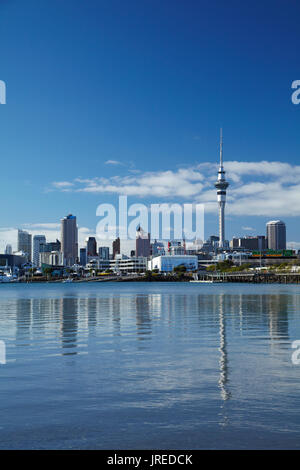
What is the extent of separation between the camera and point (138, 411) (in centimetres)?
1168

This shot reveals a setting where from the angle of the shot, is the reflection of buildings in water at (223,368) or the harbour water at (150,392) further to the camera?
the reflection of buildings in water at (223,368)

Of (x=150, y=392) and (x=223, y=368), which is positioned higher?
(x=150, y=392)

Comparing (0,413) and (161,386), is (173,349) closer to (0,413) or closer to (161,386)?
(161,386)

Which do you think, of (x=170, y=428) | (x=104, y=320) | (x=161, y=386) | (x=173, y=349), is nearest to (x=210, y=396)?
(x=161, y=386)

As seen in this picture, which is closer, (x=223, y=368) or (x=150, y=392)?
(x=150, y=392)

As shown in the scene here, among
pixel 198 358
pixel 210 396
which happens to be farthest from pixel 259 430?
pixel 198 358

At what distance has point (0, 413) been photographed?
1154 cm

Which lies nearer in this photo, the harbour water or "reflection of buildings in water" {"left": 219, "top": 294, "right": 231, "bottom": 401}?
the harbour water
